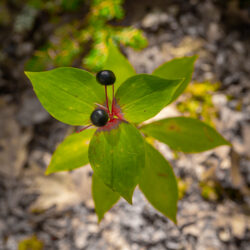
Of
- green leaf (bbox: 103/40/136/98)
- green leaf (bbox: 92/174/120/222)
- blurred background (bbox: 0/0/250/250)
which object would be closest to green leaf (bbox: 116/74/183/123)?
green leaf (bbox: 103/40/136/98)

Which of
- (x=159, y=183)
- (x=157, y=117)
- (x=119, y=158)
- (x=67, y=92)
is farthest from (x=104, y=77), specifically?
(x=157, y=117)

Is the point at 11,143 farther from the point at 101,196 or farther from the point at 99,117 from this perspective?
the point at 99,117

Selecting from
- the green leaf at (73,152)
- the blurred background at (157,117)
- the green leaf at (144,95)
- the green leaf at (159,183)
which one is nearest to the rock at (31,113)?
the blurred background at (157,117)

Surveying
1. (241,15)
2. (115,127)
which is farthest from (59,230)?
(241,15)

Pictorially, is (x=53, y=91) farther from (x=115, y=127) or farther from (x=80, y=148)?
(x=80, y=148)

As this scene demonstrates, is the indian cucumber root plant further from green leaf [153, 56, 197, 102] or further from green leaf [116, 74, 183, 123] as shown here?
green leaf [153, 56, 197, 102]
